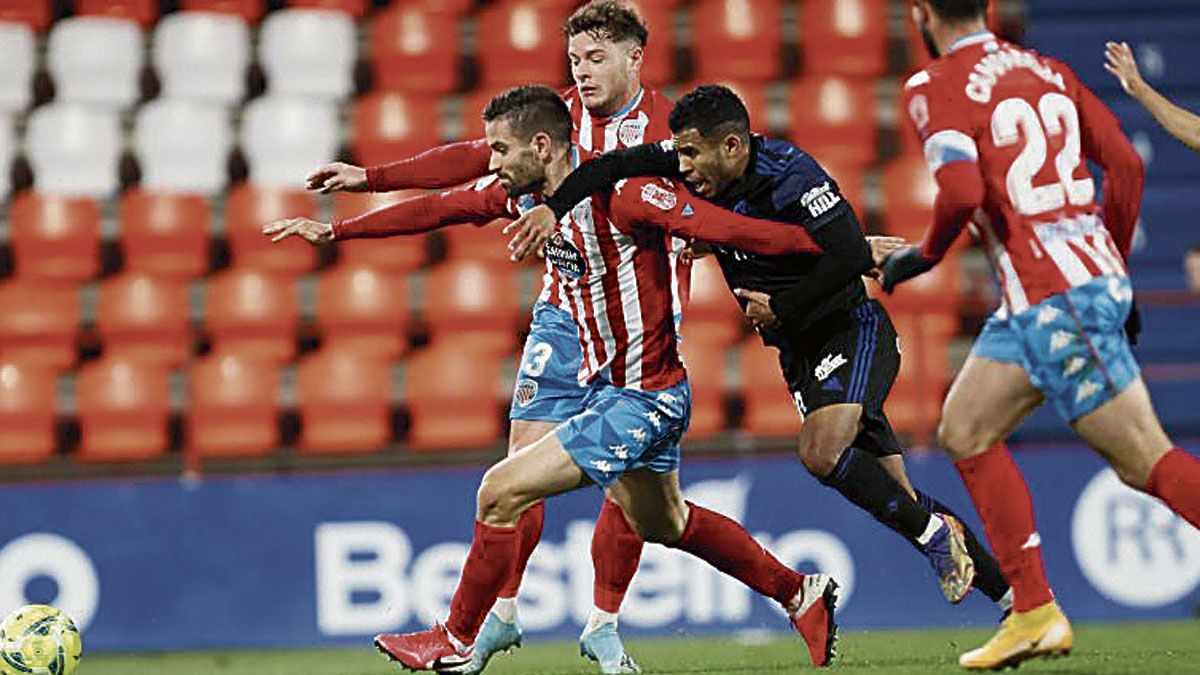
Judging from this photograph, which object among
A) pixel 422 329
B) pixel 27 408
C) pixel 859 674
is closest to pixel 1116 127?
pixel 859 674

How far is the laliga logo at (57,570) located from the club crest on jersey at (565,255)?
3.76m

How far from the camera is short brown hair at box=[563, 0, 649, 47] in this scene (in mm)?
6195

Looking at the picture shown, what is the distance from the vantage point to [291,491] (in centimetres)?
869

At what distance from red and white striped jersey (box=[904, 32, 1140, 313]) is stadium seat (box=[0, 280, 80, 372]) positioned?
6.24m

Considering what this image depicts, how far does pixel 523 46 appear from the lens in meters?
11.0

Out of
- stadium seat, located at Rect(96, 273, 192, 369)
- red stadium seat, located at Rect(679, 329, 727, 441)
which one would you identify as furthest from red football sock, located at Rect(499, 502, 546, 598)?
stadium seat, located at Rect(96, 273, 192, 369)

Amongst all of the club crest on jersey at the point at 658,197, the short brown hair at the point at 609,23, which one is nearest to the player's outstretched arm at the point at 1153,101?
the club crest on jersey at the point at 658,197

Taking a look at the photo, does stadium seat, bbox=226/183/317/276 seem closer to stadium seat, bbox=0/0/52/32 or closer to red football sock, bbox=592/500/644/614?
stadium seat, bbox=0/0/52/32

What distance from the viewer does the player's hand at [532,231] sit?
5117mm

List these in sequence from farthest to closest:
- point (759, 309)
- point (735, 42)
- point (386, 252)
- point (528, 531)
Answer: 1. point (735, 42)
2. point (386, 252)
3. point (528, 531)
4. point (759, 309)

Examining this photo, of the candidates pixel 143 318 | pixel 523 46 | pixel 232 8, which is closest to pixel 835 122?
pixel 523 46

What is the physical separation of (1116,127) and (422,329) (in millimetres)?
5499

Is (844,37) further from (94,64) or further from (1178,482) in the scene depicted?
(1178,482)

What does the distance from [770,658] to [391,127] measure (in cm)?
482
